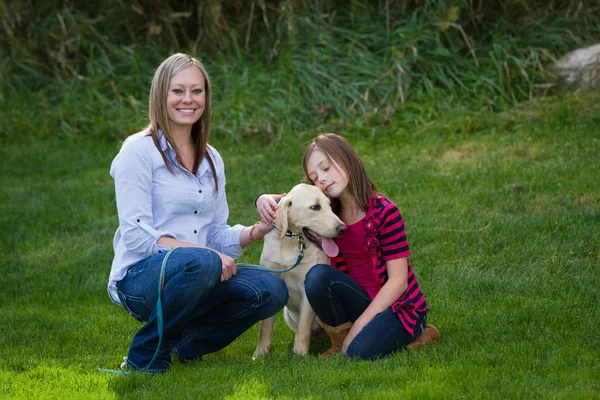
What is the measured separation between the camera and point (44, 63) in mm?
11570

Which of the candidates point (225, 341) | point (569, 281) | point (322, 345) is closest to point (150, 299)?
point (225, 341)

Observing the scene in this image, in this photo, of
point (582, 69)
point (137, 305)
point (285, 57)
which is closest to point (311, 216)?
point (137, 305)

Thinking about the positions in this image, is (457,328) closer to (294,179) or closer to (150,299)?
(150,299)

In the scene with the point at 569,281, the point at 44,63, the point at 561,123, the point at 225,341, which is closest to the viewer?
the point at 225,341

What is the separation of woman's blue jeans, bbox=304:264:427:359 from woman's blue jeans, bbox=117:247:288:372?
211 millimetres

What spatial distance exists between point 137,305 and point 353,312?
1129 millimetres

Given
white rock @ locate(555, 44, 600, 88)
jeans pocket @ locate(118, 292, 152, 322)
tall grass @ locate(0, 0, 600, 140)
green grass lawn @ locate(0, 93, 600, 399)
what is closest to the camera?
green grass lawn @ locate(0, 93, 600, 399)

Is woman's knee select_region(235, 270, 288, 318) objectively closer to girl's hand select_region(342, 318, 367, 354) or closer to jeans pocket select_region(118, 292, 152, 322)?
girl's hand select_region(342, 318, 367, 354)

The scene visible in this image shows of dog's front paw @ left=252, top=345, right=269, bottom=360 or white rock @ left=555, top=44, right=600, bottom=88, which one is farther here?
white rock @ left=555, top=44, right=600, bottom=88

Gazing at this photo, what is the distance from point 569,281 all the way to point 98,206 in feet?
14.8

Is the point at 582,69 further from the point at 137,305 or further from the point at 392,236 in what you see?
the point at 137,305

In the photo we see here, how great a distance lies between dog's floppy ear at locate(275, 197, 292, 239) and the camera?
4.37 meters

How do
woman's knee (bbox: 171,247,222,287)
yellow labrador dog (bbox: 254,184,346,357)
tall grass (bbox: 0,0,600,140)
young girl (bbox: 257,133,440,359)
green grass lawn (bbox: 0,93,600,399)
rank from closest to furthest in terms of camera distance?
green grass lawn (bbox: 0,93,600,399) < woman's knee (bbox: 171,247,222,287) < young girl (bbox: 257,133,440,359) < yellow labrador dog (bbox: 254,184,346,357) < tall grass (bbox: 0,0,600,140)

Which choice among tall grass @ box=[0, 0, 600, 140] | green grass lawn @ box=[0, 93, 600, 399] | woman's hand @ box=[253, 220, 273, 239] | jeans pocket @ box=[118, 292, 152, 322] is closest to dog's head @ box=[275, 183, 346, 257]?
woman's hand @ box=[253, 220, 273, 239]
